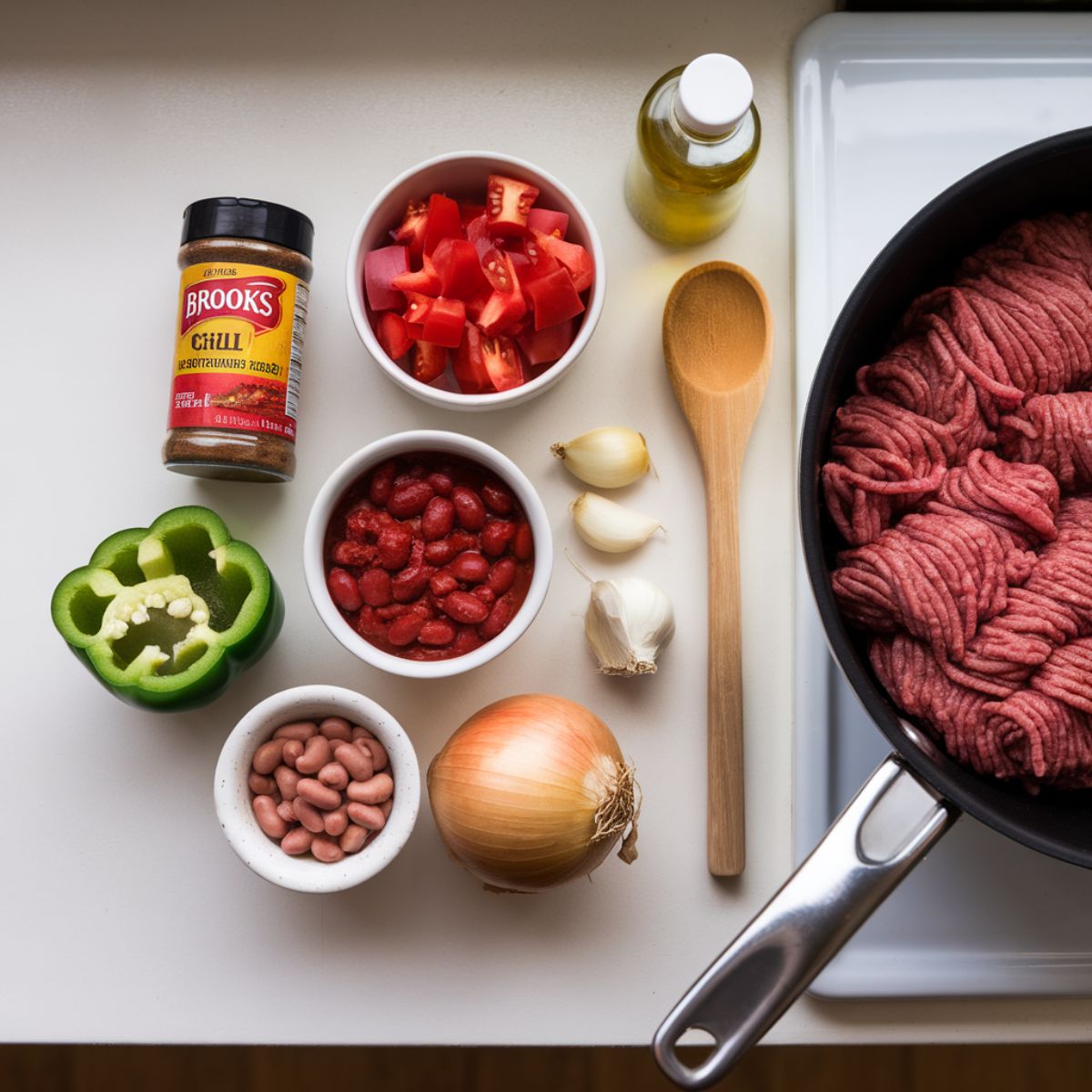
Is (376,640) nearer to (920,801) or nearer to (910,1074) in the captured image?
(920,801)

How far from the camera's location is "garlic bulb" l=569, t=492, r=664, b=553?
3.46ft

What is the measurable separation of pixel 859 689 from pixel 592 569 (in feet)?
1.27

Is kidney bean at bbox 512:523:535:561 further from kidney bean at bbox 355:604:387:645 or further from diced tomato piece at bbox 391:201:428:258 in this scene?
diced tomato piece at bbox 391:201:428:258

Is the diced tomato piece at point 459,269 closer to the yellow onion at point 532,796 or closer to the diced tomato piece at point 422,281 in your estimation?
the diced tomato piece at point 422,281

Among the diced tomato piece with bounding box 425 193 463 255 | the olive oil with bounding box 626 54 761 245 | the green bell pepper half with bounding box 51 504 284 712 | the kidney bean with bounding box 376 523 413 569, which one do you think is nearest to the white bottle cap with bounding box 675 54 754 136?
the olive oil with bounding box 626 54 761 245

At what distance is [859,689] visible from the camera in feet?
2.46

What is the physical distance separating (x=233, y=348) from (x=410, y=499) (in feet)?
0.73

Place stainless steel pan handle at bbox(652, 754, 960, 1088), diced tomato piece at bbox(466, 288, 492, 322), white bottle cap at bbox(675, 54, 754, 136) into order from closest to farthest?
stainless steel pan handle at bbox(652, 754, 960, 1088), white bottle cap at bbox(675, 54, 754, 136), diced tomato piece at bbox(466, 288, 492, 322)

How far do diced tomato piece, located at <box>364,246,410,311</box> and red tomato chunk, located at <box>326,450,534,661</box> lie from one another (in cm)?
16

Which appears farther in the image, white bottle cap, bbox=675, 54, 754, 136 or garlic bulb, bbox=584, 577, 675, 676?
garlic bulb, bbox=584, 577, 675, 676

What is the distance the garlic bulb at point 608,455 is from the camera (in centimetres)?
105

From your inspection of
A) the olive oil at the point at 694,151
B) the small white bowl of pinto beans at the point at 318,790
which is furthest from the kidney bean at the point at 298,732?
the olive oil at the point at 694,151

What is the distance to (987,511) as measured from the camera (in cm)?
81

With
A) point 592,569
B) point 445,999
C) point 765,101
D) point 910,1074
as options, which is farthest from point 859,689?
point 910,1074
